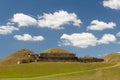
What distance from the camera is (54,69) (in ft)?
382

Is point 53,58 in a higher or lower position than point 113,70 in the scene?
higher

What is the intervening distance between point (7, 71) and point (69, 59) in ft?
253

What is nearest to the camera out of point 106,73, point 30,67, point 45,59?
point 106,73

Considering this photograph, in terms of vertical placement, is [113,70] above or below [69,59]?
below

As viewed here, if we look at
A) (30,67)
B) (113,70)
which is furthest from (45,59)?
(113,70)

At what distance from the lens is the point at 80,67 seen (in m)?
120

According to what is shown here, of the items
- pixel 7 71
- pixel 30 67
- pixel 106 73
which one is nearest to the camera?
pixel 106 73

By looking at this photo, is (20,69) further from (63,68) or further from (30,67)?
(63,68)

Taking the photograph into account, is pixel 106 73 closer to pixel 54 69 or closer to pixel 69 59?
pixel 54 69

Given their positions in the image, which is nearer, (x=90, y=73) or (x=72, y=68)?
(x=90, y=73)

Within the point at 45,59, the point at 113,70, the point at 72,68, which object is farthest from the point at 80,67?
the point at 45,59

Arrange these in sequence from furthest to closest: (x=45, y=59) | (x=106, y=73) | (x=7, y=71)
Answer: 1. (x=45, y=59)
2. (x=7, y=71)
3. (x=106, y=73)

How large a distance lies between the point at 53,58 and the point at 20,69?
6710 centimetres

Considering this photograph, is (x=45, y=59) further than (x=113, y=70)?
Yes
